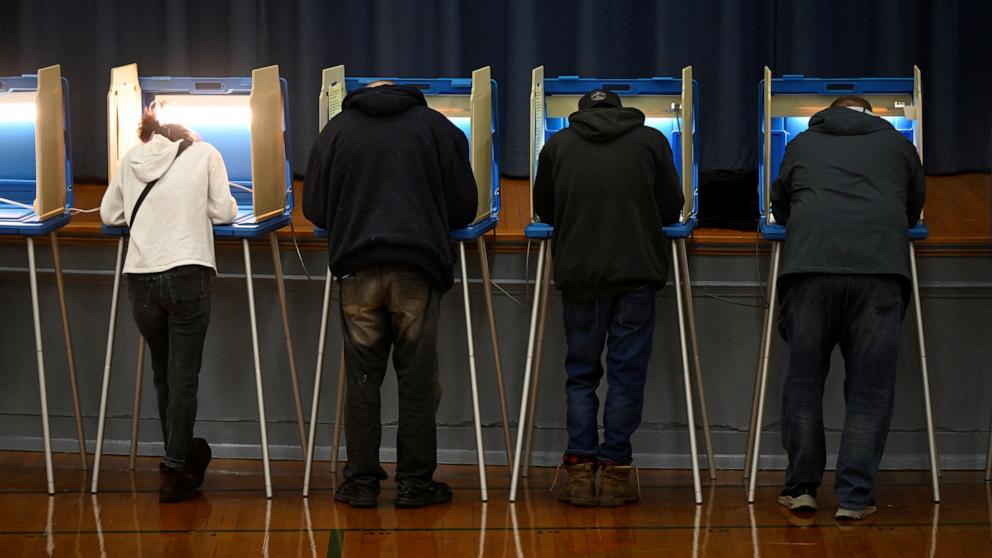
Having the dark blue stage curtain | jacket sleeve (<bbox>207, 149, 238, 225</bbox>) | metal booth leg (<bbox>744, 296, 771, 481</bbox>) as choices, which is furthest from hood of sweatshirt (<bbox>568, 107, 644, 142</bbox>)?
the dark blue stage curtain

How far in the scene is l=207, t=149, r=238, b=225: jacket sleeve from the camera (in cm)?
430

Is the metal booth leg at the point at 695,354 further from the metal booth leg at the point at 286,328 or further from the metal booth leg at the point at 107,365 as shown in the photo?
the metal booth leg at the point at 107,365

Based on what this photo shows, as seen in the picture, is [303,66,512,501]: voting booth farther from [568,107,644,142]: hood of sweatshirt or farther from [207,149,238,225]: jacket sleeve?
[568,107,644,142]: hood of sweatshirt

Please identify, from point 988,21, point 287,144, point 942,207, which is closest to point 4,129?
point 287,144

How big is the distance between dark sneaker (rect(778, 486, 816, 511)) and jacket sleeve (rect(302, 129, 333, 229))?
5.21ft

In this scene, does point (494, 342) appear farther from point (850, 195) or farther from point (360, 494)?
point (850, 195)

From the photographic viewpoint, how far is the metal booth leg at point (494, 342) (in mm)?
4605

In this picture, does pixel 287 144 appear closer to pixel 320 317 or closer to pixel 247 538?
pixel 320 317

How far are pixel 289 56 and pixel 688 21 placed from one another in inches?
61.6

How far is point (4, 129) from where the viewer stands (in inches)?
191

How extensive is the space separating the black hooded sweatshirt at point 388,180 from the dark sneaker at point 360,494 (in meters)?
0.64

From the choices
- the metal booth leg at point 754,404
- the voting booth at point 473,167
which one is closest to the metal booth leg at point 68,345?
the voting booth at point 473,167

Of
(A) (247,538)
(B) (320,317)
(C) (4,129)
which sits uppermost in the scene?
(C) (4,129)

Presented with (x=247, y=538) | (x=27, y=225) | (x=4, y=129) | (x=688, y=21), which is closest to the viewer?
(x=247, y=538)
